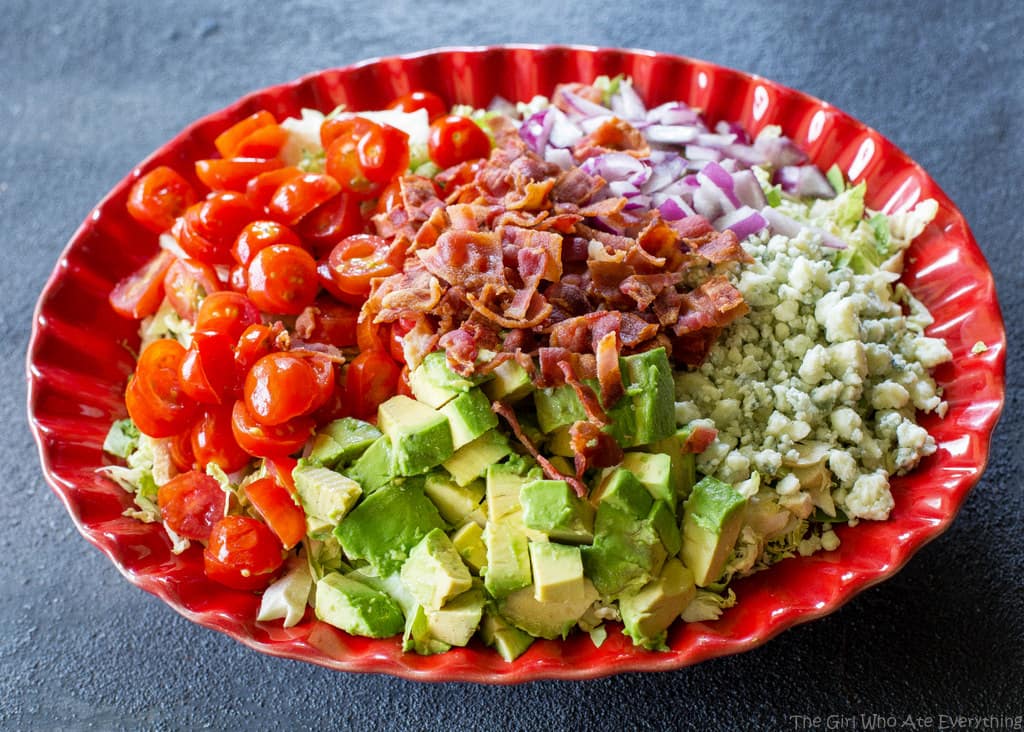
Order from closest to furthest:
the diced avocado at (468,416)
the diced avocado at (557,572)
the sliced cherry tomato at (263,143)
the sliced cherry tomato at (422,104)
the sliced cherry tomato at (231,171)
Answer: the diced avocado at (557,572), the diced avocado at (468,416), the sliced cherry tomato at (231,171), the sliced cherry tomato at (263,143), the sliced cherry tomato at (422,104)

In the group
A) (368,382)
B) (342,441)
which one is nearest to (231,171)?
(368,382)

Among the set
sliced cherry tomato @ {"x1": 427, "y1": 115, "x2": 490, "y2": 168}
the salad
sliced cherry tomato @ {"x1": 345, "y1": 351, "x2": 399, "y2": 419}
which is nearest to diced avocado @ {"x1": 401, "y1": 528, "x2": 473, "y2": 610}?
the salad

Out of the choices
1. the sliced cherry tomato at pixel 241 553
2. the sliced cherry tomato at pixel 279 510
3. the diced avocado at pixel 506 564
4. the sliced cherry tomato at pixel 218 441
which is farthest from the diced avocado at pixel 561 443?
the sliced cherry tomato at pixel 218 441

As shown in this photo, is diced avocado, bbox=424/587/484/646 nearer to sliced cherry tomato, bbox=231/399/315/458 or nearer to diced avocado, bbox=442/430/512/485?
→ diced avocado, bbox=442/430/512/485

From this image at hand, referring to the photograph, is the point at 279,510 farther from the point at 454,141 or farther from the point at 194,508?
the point at 454,141

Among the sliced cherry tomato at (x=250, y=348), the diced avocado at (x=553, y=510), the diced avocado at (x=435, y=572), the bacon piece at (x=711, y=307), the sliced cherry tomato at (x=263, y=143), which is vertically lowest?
the diced avocado at (x=435, y=572)

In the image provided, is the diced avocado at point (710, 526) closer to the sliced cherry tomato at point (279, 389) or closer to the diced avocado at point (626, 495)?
the diced avocado at point (626, 495)

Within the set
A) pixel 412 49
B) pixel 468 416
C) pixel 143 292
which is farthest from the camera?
pixel 412 49

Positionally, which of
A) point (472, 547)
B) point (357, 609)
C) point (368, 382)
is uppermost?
point (368, 382)
